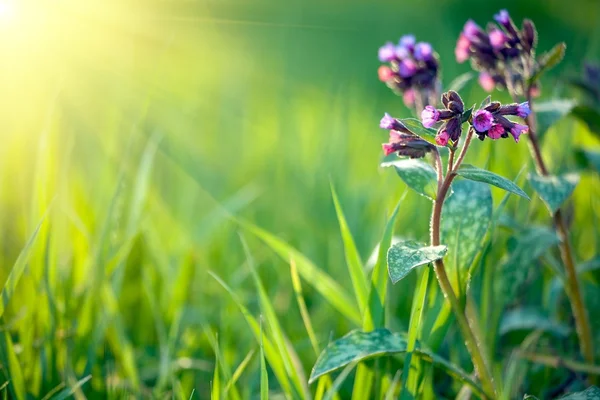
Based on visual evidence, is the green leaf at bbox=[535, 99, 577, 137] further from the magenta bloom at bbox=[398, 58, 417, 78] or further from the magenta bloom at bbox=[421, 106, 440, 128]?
the magenta bloom at bbox=[421, 106, 440, 128]

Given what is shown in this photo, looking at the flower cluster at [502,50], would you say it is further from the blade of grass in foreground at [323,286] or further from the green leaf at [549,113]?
the blade of grass in foreground at [323,286]

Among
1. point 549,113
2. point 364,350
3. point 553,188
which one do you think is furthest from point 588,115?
point 364,350

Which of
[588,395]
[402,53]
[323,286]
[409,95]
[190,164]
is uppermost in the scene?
[402,53]

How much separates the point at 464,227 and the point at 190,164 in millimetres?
1638

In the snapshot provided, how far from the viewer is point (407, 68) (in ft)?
5.46

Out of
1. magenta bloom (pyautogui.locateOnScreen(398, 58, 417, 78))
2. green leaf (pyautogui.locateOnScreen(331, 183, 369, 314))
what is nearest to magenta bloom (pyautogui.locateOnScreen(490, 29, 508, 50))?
magenta bloom (pyautogui.locateOnScreen(398, 58, 417, 78))

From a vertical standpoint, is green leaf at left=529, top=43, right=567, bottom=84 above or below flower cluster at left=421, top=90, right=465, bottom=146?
above

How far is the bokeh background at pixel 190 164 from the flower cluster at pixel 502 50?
0.62 ft

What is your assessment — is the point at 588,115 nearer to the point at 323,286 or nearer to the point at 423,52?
the point at 423,52

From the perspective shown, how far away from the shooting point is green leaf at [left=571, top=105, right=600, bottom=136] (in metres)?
1.75

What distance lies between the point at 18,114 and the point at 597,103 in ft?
7.18

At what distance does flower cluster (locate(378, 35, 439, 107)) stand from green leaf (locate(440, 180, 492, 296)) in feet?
1.26

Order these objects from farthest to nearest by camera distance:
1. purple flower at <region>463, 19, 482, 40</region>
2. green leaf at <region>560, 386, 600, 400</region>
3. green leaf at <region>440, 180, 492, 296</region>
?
purple flower at <region>463, 19, 482, 40</region> < green leaf at <region>440, 180, 492, 296</region> < green leaf at <region>560, 386, 600, 400</region>

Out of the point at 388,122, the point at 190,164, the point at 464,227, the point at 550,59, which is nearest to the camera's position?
the point at 388,122
